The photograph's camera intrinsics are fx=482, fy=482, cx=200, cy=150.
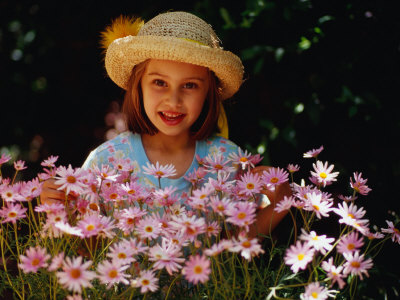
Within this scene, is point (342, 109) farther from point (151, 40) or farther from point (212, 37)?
point (151, 40)

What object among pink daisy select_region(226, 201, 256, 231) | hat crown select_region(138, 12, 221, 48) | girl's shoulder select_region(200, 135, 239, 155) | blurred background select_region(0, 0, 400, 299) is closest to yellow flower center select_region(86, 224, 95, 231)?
pink daisy select_region(226, 201, 256, 231)

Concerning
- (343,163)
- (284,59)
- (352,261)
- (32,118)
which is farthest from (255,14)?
(32,118)

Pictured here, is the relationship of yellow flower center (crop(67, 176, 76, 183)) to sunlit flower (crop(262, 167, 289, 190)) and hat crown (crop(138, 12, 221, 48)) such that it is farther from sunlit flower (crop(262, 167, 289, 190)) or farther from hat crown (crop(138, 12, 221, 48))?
hat crown (crop(138, 12, 221, 48))

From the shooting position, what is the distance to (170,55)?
1.37m

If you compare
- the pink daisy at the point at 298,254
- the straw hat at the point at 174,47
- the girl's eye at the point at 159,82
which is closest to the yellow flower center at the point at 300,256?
the pink daisy at the point at 298,254

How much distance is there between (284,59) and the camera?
1.89 meters

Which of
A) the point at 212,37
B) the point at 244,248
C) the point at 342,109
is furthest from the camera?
the point at 342,109

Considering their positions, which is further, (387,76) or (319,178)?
(387,76)

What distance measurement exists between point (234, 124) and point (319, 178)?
47.5 inches

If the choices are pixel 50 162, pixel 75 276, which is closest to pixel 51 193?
pixel 50 162

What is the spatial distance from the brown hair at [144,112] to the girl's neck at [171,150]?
3 centimetres

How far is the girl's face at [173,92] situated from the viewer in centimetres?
145

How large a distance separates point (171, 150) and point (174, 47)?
1.41 feet

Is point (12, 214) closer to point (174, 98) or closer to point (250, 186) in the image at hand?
point (250, 186)
